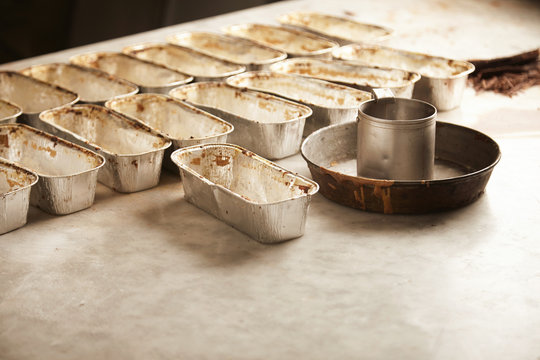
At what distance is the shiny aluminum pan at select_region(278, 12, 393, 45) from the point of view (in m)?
4.38

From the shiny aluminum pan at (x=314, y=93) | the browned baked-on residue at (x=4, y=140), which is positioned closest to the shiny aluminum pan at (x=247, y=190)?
the shiny aluminum pan at (x=314, y=93)

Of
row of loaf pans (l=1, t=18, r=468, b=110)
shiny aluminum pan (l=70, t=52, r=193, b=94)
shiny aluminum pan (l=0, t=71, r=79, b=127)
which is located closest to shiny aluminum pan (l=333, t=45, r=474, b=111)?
row of loaf pans (l=1, t=18, r=468, b=110)

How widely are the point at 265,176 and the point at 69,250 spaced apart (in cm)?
76

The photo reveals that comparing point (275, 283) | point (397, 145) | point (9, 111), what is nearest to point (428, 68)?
point (397, 145)

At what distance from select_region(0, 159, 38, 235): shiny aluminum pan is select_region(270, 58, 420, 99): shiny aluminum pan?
159cm

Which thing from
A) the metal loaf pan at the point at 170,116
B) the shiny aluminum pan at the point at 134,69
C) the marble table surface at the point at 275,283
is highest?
the shiny aluminum pan at the point at 134,69

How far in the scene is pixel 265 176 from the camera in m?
2.60

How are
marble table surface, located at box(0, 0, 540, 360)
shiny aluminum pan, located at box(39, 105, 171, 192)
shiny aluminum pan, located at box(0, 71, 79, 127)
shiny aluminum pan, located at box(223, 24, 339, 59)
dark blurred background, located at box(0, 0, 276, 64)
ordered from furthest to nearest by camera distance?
1. dark blurred background, located at box(0, 0, 276, 64)
2. shiny aluminum pan, located at box(223, 24, 339, 59)
3. shiny aluminum pan, located at box(0, 71, 79, 127)
4. shiny aluminum pan, located at box(39, 105, 171, 192)
5. marble table surface, located at box(0, 0, 540, 360)

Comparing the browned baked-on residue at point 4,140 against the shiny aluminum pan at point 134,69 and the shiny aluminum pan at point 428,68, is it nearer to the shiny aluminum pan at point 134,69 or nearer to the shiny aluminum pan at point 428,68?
the shiny aluminum pan at point 134,69

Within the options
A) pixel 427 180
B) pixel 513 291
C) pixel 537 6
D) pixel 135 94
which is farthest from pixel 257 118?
pixel 537 6

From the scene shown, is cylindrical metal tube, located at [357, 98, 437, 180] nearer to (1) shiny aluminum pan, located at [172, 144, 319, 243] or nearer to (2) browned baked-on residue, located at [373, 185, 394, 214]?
(2) browned baked-on residue, located at [373, 185, 394, 214]

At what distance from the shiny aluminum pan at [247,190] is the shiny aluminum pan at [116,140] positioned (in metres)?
0.18

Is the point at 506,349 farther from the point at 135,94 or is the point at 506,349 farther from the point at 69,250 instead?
the point at 135,94

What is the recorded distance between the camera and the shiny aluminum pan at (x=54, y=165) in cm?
251
